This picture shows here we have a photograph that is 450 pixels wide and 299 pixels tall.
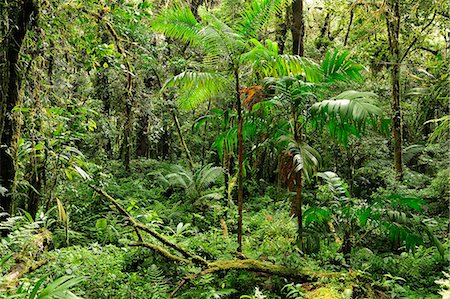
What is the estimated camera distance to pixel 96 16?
151 inches

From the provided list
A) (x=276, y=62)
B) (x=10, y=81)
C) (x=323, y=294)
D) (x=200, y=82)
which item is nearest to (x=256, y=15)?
(x=276, y=62)

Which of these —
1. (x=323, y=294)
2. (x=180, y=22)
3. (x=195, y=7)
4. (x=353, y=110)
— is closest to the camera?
(x=323, y=294)

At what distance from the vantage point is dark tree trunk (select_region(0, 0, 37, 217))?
3.43 metres

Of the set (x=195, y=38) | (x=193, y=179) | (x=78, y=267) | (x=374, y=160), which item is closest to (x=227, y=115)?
(x=195, y=38)

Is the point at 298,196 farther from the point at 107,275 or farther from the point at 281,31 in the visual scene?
the point at 281,31

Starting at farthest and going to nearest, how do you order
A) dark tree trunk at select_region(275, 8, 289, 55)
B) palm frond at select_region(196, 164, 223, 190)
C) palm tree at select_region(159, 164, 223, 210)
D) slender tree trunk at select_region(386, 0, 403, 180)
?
dark tree trunk at select_region(275, 8, 289, 55) < palm frond at select_region(196, 164, 223, 190) < palm tree at select_region(159, 164, 223, 210) < slender tree trunk at select_region(386, 0, 403, 180)

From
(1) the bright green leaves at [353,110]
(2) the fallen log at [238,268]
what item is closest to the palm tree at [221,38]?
(2) the fallen log at [238,268]

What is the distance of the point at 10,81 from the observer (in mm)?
3629

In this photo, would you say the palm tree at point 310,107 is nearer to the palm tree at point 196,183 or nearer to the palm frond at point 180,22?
the palm frond at point 180,22

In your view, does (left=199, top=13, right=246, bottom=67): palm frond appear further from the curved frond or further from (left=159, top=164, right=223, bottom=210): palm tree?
(left=159, top=164, right=223, bottom=210): palm tree

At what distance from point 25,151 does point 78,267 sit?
1480mm

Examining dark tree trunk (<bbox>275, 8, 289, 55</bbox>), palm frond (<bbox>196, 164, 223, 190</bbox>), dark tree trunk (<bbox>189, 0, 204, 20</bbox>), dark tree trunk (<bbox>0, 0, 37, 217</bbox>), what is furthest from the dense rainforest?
dark tree trunk (<bbox>189, 0, 204, 20</bbox>)

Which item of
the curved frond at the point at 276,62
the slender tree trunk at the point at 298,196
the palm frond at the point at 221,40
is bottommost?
the slender tree trunk at the point at 298,196

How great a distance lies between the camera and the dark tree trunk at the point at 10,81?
135 inches
